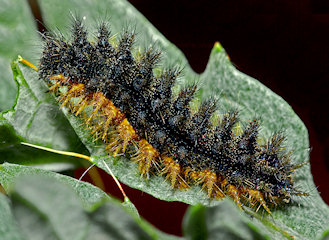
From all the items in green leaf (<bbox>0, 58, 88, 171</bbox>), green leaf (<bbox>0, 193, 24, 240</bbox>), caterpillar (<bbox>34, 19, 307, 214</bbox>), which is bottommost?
green leaf (<bbox>0, 193, 24, 240</bbox>)

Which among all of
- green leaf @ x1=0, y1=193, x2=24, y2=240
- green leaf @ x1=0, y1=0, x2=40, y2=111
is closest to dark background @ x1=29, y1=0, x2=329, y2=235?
green leaf @ x1=0, y1=0, x2=40, y2=111

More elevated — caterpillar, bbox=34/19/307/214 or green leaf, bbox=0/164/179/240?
caterpillar, bbox=34/19/307/214

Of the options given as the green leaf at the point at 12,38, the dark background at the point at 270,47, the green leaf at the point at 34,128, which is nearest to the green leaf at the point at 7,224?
the green leaf at the point at 34,128

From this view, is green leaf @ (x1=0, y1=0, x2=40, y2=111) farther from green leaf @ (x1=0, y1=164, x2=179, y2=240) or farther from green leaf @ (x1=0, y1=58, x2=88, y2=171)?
green leaf @ (x1=0, y1=164, x2=179, y2=240)

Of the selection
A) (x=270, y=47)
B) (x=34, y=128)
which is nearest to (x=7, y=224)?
(x=34, y=128)

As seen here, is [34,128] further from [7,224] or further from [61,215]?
[61,215]

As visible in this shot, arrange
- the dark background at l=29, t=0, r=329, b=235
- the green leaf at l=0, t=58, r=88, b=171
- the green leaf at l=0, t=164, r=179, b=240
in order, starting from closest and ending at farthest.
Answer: the green leaf at l=0, t=164, r=179, b=240 → the green leaf at l=0, t=58, r=88, b=171 → the dark background at l=29, t=0, r=329, b=235

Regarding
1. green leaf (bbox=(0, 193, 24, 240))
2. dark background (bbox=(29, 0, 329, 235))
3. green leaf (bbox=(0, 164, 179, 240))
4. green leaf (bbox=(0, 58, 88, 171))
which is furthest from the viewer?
dark background (bbox=(29, 0, 329, 235))
